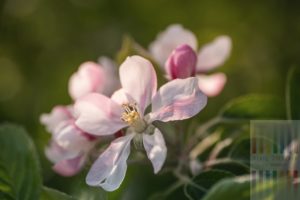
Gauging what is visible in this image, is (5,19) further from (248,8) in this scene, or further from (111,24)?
(248,8)

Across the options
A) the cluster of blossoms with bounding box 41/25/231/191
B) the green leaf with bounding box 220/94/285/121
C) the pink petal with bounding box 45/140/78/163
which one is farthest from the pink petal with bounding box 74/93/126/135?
the green leaf with bounding box 220/94/285/121

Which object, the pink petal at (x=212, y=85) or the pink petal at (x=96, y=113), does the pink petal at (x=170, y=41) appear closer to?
the pink petal at (x=212, y=85)

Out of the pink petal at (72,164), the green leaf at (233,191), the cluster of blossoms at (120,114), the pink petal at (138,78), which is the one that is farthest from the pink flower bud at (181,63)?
the green leaf at (233,191)

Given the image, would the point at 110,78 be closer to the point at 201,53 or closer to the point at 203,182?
the point at 201,53

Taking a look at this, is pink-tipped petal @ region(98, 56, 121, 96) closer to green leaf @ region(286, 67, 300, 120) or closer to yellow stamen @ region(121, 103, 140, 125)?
yellow stamen @ region(121, 103, 140, 125)

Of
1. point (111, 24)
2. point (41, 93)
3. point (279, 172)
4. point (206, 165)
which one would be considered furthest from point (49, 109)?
point (279, 172)

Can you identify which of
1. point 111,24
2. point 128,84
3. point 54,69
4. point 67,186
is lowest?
point 67,186

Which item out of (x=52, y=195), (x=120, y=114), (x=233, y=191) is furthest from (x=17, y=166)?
(x=233, y=191)
